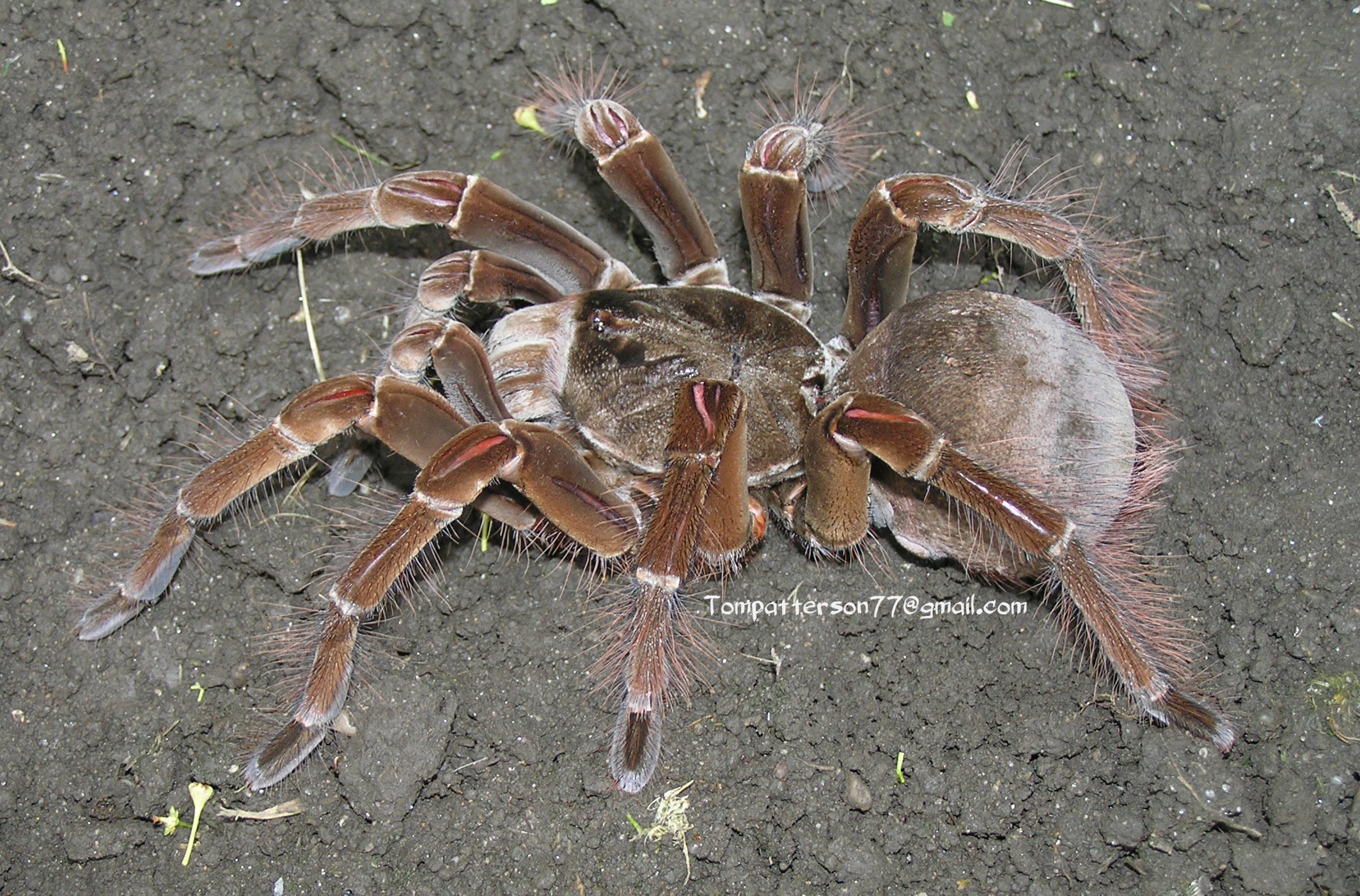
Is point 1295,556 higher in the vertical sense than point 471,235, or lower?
lower

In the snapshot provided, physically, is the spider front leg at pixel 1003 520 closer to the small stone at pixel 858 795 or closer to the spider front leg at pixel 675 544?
the spider front leg at pixel 675 544

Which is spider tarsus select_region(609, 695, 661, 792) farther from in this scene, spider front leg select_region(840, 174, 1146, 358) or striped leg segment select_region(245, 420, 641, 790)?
spider front leg select_region(840, 174, 1146, 358)

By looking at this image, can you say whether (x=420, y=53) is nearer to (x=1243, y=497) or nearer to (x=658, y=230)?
(x=658, y=230)

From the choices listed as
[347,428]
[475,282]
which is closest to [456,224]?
[475,282]

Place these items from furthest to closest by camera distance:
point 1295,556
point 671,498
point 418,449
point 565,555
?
point 565,555
point 1295,556
point 418,449
point 671,498

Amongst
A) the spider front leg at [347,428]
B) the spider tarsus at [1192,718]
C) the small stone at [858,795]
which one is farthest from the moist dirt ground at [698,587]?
the spider front leg at [347,428]

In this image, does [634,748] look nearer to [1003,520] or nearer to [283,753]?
[283,753]

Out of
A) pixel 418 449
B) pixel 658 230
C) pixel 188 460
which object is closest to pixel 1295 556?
pixel 658 230

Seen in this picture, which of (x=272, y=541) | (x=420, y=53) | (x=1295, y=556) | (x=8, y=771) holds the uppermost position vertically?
(x=420, y=53)
